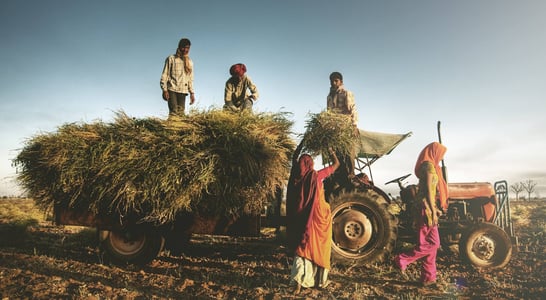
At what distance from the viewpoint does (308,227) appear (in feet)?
12.6

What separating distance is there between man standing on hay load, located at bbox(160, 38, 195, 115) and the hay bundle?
265cm

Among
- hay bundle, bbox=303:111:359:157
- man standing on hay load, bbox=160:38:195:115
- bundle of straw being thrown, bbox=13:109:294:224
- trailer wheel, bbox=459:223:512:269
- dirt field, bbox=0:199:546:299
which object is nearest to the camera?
dirt field, bbox=0:199:546:299

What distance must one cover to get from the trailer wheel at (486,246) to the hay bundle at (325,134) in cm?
287

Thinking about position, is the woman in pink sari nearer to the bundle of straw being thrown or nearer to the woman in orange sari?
the woman in orange sari

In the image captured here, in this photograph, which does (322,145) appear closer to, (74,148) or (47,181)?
(74,148)

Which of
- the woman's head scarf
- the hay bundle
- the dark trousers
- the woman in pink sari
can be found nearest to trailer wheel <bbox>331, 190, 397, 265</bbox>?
the woman in pink sari

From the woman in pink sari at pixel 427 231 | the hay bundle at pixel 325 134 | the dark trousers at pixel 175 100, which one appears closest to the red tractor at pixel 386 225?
the woman in pink sari at pixel 427 231

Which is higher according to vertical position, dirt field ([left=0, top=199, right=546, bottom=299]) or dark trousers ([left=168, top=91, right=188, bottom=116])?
dark trousers ([left=168, top=91, right=188, bottom=116])

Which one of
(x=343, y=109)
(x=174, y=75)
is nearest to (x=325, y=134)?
(x=343, y=109)

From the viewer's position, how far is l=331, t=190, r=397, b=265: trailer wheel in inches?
188

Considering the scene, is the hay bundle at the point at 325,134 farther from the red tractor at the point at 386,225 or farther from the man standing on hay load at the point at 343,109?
the red tractor at the point at 386,225

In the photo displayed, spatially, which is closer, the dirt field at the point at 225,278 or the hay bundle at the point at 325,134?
the dirt field at the point at 225,278

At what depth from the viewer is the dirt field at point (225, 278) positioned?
371 centimetres

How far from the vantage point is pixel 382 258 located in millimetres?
4770
